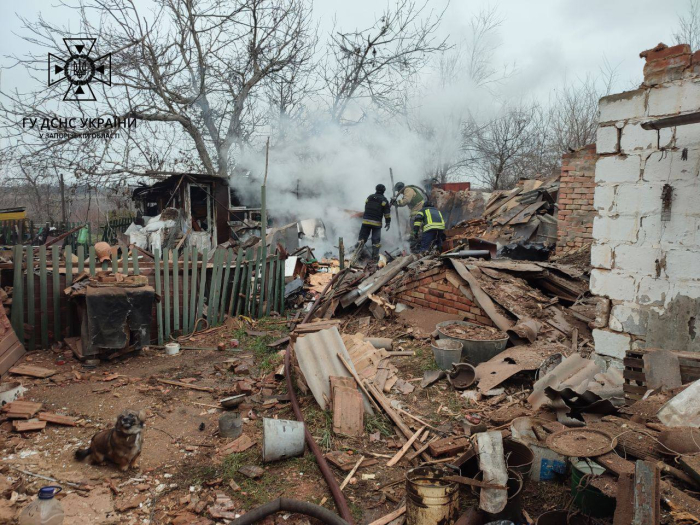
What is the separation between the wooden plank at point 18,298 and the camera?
5.77m

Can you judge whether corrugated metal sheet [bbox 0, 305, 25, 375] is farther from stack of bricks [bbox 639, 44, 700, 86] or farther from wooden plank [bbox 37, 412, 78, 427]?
stack of bricks [bbox 639, 44, 700, 86]

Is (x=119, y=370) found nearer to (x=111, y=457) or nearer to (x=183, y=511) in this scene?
(x=111, y=457)

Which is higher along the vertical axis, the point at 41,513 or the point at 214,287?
the point at 214,287

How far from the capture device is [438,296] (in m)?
7.09

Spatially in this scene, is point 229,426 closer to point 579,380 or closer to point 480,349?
point 480,349

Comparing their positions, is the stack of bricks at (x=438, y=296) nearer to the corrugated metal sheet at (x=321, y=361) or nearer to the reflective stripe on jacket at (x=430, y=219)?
the corrugated metal sheet at (x=321, y=361)

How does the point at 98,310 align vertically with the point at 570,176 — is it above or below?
below

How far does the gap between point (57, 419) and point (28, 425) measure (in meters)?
0.23

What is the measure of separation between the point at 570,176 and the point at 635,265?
609 cm

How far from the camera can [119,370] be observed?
565 centimetres

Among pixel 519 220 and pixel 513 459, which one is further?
Answer: pixel 519 220

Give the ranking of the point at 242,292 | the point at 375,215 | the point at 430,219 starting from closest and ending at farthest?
the point at 242,292 < the point at 430,219 < the point at 375,215

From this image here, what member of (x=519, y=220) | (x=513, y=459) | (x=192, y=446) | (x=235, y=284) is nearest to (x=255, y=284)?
(x=235, y=284)

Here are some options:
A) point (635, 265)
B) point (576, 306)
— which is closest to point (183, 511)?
point (635, 265)
